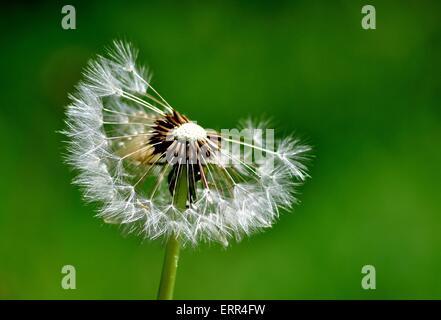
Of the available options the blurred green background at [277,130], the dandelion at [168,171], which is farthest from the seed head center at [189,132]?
the blurred green background at [277,130]

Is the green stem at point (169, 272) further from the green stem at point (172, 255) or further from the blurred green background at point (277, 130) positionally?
the blurred green background at point (277, 130)

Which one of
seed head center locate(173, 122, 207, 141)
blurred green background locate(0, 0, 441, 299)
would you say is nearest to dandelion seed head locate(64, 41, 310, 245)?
seed head center locate(173, 122, 207, 141)

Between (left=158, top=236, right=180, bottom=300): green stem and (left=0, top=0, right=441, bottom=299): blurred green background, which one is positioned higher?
(left=0, top=0, right=441, bottom=299): blurred green background

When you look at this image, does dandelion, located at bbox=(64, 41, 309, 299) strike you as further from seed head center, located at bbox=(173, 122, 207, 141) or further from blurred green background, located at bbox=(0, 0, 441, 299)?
blurred green background, located at bbox=(0, 0, 441, 299)

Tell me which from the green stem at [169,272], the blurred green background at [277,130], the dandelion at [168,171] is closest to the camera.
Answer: the green stem at [169,272]

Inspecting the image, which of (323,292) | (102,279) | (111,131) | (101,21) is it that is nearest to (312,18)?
(101,21)

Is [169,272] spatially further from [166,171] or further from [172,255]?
[166,171]
